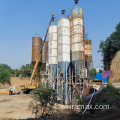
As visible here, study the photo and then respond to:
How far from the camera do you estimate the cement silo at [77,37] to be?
1841 centimetres

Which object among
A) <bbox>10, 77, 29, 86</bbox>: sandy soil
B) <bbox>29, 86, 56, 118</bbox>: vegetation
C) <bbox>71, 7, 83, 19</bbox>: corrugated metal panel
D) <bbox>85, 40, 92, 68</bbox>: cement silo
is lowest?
<bbox>10, 77, 29, 86</bbox>: sandy soil

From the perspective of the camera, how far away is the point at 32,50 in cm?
2897

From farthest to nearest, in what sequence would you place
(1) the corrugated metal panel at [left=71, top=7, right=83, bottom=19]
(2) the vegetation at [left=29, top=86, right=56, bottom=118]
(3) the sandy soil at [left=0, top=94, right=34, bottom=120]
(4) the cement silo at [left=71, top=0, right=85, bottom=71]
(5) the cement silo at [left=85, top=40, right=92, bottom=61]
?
(5) the cement silo at [left=85, top=40, right=92, bottom=61] → (1) the corrugated metal panel at [left=71, top=7, right=83, bottom=19] → (4) the cement silo at [left=71, top=0, right=85, bottom=71] → (3) the sandy soil at [left=0, top=94, right=34, bottom=120] → (2) the vegetation at [left=29, top=86, right=56, bottom=118]

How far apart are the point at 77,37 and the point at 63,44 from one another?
250 centimetres

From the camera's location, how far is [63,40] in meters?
18.9

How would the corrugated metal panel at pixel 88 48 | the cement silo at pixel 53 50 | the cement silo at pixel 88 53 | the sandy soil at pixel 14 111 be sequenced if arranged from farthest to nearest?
1. the corrugated metal panel at pixel 88 48
2. the cement silo at pixel 88 53
3. the cement silo at pixel 53 50
4. the sandy soil at pixel 14 111

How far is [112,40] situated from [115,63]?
5686 mm

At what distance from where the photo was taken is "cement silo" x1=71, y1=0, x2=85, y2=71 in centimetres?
1841

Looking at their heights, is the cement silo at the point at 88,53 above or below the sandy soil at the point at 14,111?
above

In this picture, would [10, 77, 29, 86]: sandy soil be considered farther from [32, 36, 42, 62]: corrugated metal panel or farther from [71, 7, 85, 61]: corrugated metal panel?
[71, 7, 85, 61]: corrugated metal panel

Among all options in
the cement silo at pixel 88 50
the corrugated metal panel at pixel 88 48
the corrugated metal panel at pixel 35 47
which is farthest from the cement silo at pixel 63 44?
the corrugated metal panel at pixel 35 47

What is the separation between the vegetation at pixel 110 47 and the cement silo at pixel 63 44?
14528mm

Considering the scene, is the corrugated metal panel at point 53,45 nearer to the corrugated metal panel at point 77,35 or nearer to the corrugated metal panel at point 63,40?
the corrugated metal panel at point 63,40

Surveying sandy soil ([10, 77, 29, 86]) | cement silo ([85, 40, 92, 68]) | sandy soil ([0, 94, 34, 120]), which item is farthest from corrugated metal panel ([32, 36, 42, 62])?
sandy soil ([0, 94, 34, 120])
